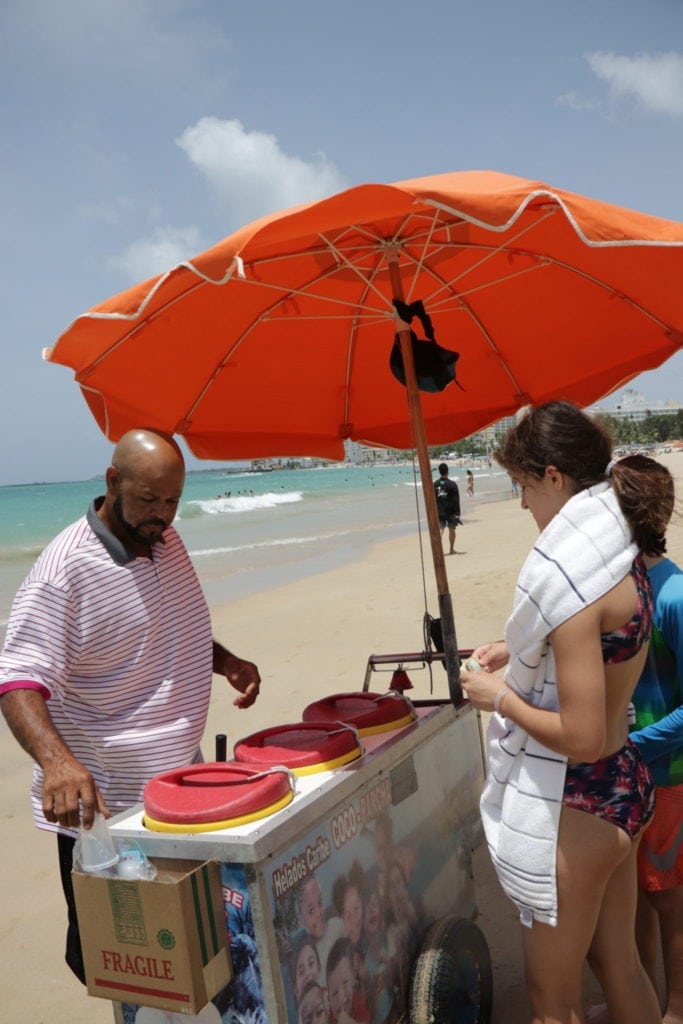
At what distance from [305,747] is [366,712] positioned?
1.18 ft

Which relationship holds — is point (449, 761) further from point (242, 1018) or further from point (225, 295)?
point (225, 295)

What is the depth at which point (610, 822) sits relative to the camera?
6.04 ft

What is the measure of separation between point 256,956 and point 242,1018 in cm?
18

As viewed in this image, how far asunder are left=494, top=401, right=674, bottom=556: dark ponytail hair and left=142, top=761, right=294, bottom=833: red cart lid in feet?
3.09

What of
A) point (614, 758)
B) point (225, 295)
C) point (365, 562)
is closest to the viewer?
point (614, 758)

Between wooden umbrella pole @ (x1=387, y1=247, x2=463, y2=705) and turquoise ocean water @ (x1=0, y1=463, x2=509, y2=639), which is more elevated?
wooden umbrella pole @ (x1=387, y1=247, x2=463, y2=705)

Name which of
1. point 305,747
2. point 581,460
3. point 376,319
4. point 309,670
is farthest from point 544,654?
point 309,670

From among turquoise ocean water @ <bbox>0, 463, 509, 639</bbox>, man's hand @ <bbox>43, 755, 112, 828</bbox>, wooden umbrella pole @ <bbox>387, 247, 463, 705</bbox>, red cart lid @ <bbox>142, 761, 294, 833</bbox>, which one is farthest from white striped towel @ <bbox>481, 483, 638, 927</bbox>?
turquoise ocean water @ <bbox>0, 463, 509, 639</bbox>

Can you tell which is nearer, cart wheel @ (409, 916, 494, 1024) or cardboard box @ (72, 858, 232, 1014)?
cardboard box @ (72, 858, 232, 1014)

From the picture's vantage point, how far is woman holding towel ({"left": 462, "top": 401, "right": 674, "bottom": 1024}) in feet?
5.67

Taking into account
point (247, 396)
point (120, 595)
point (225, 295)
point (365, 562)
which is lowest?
point (365, 562)

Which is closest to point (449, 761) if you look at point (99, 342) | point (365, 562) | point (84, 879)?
point (84, 879)

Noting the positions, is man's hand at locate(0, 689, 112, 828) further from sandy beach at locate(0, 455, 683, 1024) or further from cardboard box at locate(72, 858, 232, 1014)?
sandy beach at locate(0, 455, 683, 1024)

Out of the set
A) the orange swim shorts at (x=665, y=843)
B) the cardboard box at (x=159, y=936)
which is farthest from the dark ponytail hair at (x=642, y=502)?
the cardboard box at (x=159, y=936)
